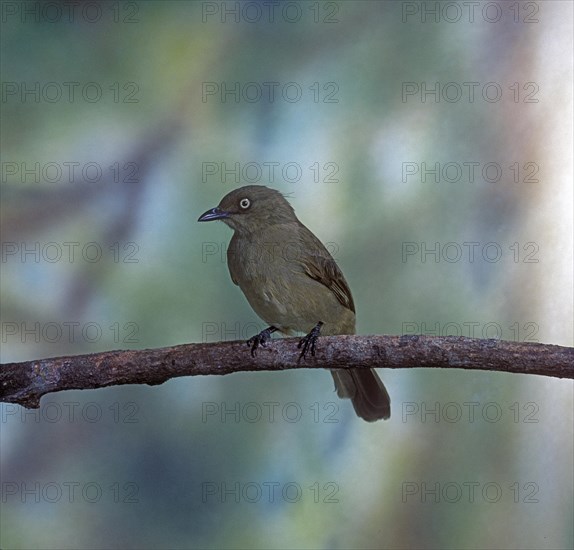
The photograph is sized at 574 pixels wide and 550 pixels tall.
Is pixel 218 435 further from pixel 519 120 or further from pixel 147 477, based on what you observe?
pixel 519 120

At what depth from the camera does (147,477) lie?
18.9 ft

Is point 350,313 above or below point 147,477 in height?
above

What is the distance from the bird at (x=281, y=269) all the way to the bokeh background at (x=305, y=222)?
2.33 feet

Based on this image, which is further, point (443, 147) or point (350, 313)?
point (443, 147)

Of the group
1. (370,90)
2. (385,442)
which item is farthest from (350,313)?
(370,90)

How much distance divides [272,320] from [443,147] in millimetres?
1856

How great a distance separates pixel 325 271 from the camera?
16.5ft

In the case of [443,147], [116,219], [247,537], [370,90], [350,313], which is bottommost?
[247,537]

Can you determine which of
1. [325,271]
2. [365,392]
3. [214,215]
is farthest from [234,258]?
[365,392]

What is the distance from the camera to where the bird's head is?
506 cm

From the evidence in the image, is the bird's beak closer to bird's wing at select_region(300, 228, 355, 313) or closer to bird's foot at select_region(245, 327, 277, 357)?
bird's wing at select_region(300, 228, 355, 313)

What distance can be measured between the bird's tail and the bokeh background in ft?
1.07

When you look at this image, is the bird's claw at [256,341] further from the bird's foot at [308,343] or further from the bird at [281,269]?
the bird's foot at [308,343]

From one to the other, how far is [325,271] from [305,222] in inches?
33.9
